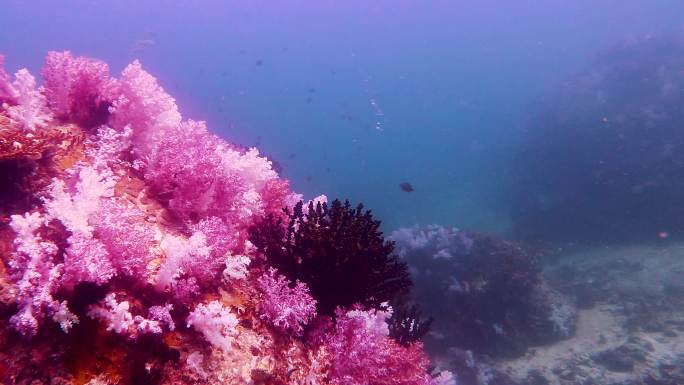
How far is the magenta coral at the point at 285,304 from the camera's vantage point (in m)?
3.31

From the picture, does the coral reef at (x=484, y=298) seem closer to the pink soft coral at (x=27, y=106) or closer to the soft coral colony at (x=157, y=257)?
the soft coral colony at (x=157, y=257)

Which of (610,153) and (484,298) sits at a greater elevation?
(610,153)

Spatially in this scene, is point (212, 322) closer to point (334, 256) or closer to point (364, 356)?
point (334, 256)

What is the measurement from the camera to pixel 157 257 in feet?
10.2

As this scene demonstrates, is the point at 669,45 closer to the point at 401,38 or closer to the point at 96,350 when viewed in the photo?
the point at 96,350

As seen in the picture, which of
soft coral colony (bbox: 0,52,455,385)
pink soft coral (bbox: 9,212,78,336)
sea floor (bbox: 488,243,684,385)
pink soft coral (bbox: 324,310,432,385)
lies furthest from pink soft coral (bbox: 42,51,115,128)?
sea floor (bbox: 488,243,684,385)

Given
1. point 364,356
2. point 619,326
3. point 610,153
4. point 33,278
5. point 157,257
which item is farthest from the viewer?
point 610,153

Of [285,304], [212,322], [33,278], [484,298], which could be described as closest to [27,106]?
[33,278]

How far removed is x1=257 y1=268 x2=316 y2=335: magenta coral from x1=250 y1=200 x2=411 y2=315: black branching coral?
26 cm

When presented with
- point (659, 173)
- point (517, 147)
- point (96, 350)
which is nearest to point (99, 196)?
point (96, 350)

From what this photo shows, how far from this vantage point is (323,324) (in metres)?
3.64

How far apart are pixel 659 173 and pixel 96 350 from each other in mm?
29450

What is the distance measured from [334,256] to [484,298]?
12120 millimetres

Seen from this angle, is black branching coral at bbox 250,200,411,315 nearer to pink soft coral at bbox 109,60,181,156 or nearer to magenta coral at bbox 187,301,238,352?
magenta coral at bbox 187,301,238,352
